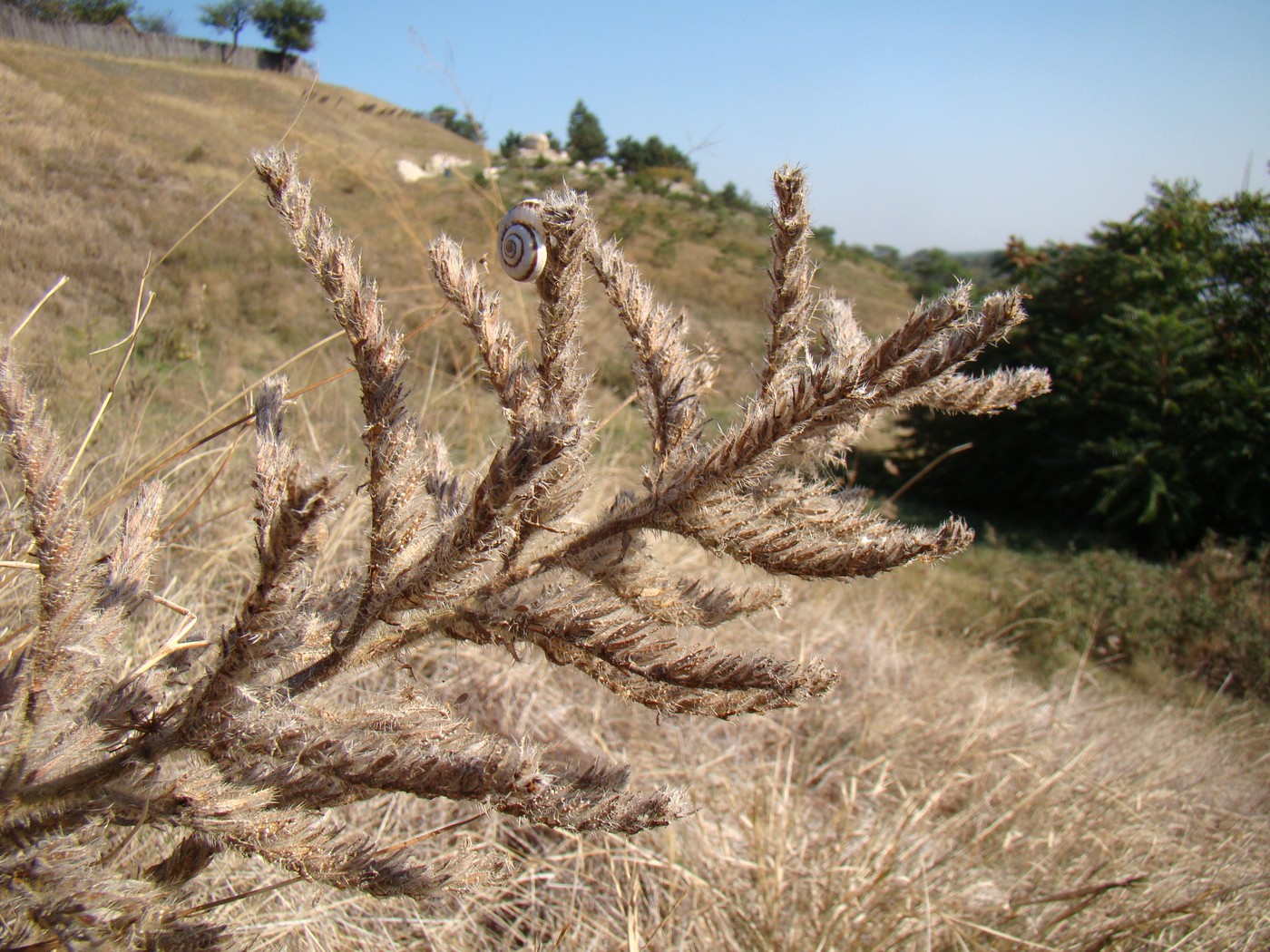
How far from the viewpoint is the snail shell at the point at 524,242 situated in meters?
0.53

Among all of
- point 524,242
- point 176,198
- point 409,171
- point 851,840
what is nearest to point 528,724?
point 851,840

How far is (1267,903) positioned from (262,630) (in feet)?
8.34

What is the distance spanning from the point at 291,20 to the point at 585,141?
2265 mm

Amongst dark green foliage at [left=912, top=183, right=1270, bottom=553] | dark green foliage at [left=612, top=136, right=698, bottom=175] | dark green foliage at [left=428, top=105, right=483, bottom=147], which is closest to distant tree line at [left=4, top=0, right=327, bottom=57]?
dark green foliage at [left=428, top=105, right=483, bottom=147]

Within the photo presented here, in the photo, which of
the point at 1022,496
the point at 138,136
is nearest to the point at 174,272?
the point at 138,136

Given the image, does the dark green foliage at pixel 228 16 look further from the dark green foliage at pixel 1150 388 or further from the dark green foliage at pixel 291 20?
the dark green foliage at pixel 1150 388

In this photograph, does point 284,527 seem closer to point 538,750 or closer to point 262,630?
point 262,630

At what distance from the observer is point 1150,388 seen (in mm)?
6949

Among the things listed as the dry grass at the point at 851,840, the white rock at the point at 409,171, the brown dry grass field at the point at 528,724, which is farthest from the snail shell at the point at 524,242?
the white rock at the point at 409,171

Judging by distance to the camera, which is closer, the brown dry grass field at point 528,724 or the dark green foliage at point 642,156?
the brown dry grass field at point 528,724

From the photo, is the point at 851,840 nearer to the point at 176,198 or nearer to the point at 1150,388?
the point at 176,198

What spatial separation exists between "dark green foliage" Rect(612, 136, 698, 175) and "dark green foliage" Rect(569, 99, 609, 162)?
0.25 metres

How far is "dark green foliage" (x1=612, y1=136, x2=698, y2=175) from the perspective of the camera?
453 centimetres

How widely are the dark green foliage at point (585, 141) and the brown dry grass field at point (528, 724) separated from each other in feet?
2.31
